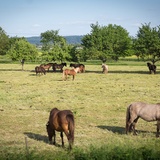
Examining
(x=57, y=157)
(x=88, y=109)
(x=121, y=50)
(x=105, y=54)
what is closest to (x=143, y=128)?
(x=88, y=109)

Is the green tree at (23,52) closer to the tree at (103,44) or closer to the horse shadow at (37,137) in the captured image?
the tree at (103,44)

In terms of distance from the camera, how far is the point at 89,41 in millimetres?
53594

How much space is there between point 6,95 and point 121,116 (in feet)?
37.5

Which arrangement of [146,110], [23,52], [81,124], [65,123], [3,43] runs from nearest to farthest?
[65,123], [146,110], [81,124], [23,52], [3,43]

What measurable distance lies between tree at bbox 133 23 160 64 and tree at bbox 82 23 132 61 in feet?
16.0

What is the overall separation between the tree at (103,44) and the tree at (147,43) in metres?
4.86

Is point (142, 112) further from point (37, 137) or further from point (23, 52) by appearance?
point (23, 52)

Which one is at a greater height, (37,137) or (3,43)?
(3,43)

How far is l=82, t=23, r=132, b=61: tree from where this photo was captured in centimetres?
5116

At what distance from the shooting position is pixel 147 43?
156 ft

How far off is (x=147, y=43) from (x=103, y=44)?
8.29m

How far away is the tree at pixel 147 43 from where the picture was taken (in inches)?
1836

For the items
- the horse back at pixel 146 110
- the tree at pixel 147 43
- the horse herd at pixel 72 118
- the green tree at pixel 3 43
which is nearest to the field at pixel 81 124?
the horse herd at pixel 72 118

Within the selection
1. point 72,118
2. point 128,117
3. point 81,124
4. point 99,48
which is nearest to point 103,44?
point 99,48
